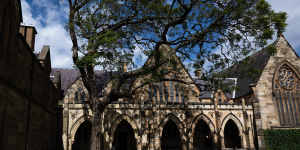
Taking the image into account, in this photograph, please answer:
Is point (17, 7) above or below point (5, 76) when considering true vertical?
above

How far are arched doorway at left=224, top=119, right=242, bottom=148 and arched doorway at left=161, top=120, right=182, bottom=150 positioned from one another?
5745mm

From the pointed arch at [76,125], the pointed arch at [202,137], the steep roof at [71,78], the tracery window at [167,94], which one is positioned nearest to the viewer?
the pointed arch at [76,125]

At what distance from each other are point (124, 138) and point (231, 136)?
12.1 m

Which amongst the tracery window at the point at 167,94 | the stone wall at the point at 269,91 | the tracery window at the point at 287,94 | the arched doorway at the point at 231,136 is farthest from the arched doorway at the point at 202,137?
the tracery window at the point at 287,94

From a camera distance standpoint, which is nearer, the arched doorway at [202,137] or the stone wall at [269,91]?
the stone wall at [269,91]

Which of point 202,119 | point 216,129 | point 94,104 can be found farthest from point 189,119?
point 94,104

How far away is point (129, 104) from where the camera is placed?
22.0 m

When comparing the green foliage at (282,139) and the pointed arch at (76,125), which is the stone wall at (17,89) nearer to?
the pointed arch at (76,125)

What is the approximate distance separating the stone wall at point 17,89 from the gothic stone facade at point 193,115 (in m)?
8.07

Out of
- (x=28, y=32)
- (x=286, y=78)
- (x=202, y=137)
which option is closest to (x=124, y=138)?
(x=202, y=137)

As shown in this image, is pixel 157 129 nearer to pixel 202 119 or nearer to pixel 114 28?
pixel 202 119

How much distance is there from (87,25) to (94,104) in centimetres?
428

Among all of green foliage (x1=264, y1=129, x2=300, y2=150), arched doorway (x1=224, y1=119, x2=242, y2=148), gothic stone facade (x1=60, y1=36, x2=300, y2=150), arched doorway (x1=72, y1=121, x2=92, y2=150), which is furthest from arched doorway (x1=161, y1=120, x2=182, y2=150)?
green foliage (x1=264, y1=129, x2=300, y2=150)

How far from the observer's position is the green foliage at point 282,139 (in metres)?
23.1
